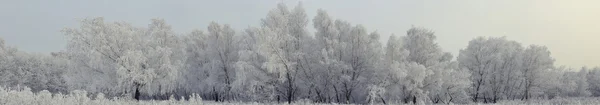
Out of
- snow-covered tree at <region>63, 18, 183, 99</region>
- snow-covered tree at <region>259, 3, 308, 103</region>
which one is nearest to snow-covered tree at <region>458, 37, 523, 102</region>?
snow-covered tree at <region>259, 3, 308, 103</region>

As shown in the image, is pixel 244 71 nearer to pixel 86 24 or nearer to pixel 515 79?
pixel 86 24

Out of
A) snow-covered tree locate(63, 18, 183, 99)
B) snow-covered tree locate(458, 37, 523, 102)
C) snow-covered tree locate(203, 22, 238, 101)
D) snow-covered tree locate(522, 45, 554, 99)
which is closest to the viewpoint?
snow-covered tree locate(63, 18, 183, 99)

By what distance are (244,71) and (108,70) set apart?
11.3 m

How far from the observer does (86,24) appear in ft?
124

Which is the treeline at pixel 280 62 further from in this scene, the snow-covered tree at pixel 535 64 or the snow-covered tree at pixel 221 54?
the snow-covered tree at pixel 535 64

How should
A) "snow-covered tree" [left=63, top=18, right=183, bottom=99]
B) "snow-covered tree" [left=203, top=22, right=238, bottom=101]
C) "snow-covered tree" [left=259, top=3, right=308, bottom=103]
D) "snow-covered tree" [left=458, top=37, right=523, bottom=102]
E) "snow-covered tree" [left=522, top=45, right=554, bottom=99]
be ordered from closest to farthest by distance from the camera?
"snow-covered tree" [left=63, top=18, right=183, bottom=99]
"snow-covered tree" [left=259, top=3, right=308, bottom=103]
"snow-covered tree" [left=203, top=22, right=238, bottom=101]
"snow-covered tree" [left=458, top=37, right=523, bottom=102]
"snow-covered tree" [left=522, top=45, right=554, bottom=99]

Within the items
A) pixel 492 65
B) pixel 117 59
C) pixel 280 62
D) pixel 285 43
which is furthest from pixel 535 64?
pixel 117 59

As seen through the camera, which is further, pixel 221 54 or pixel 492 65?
pixel 492 65

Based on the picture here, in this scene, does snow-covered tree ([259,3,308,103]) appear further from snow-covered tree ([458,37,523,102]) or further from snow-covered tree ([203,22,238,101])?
→ snow-covered tree ([458,37,523,102])

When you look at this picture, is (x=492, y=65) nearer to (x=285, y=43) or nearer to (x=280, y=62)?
(x=285, y=43)

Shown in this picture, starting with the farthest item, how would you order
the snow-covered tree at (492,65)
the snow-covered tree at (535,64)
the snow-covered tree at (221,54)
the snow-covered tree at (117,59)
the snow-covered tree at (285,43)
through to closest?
1. the snow-covered tree at (535,64)
2. the snow-covered tree at (492,65)
3. the snow-covered tree at (221,54)
4. the snow-covered tree at (285,43)
5. the snow-covered tree at (117,59)

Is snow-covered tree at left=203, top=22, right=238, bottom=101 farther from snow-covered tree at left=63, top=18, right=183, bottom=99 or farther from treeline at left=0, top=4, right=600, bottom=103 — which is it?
snow-covered tree at left=63, top=18, right=183, bottom=99

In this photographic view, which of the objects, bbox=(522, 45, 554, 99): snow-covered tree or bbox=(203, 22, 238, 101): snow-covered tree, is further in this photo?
bbox=(522, 45, 554, 99): snow-covered tree

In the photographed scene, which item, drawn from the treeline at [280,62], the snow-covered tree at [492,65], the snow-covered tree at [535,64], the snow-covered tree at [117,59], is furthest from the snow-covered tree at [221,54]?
the snow-covered tree at [535,64]
